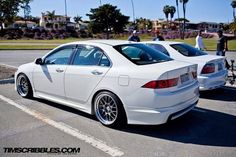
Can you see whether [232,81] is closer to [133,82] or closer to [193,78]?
[193,78]

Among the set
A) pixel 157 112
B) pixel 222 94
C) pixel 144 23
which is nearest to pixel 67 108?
pixel 157 112

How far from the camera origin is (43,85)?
21.1 ft

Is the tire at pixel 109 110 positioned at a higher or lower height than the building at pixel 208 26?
lower

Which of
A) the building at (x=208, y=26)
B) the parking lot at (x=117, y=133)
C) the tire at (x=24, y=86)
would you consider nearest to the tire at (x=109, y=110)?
the parking lot at (x=117, y=133)

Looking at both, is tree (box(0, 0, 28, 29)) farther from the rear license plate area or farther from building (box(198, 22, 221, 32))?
building (box(198, 22, 221, 32))

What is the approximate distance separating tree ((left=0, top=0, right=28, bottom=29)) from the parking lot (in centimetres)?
584

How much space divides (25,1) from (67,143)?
28.3 feet

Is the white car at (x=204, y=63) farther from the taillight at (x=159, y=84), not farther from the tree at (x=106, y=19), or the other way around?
the tree at (x=106, y=19)

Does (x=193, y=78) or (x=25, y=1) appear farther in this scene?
(x=25, y=1)

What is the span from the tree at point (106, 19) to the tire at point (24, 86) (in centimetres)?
6108

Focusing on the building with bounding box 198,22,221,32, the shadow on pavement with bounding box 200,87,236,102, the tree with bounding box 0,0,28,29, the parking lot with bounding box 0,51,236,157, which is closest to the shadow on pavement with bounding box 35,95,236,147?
the parking lot with bounding box 0,51,236,157

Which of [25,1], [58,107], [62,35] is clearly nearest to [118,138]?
[58,107]

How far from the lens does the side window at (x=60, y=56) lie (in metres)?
6.00

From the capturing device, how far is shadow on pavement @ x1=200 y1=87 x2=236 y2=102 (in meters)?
7.36
